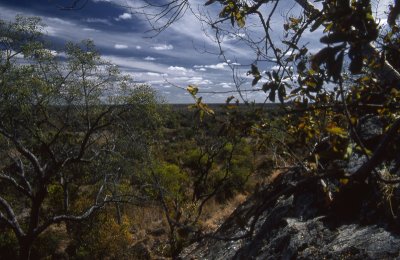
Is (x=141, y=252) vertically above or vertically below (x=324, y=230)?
below

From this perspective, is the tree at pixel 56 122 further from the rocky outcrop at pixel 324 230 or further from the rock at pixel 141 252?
the rocky outcrop at pixel 324 230

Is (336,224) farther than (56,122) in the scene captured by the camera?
No

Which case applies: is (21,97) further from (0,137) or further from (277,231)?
(277,231)

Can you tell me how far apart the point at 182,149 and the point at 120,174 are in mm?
19196

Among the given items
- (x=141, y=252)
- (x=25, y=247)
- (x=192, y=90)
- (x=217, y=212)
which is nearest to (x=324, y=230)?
(x=192, y=90)

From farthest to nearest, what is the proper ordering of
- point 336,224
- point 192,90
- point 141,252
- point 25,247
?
point 141,252 → point 25,247 → point 336,224 → point 192,90

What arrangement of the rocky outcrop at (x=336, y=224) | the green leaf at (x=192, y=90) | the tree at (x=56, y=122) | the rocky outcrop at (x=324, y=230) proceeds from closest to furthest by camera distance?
the green leaf at (x=192, y=90) → the rocky outcrop at (x=336, y=224) → the rocky outcrop at (x=324, y=230) → the tree at (x=56, y=122)

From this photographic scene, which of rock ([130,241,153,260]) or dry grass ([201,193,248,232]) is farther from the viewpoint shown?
dry grass ([201,193,248,232])

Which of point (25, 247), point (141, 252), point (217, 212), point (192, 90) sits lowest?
point (141, 252)

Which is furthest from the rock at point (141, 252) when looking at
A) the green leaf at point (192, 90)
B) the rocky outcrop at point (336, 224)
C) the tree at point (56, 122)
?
the green leaf at point (192, 90)

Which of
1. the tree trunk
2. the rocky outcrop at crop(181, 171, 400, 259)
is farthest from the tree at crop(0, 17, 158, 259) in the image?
the rocky outcrop at crop(181, 171, 400, 259)

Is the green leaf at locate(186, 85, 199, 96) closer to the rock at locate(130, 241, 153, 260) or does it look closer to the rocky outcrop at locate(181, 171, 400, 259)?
the rocky outcrop at locate(181, 171, 400, 259)

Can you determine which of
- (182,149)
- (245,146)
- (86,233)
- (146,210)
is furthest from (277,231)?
(182,149)

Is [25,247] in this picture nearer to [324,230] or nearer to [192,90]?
[324,230]
